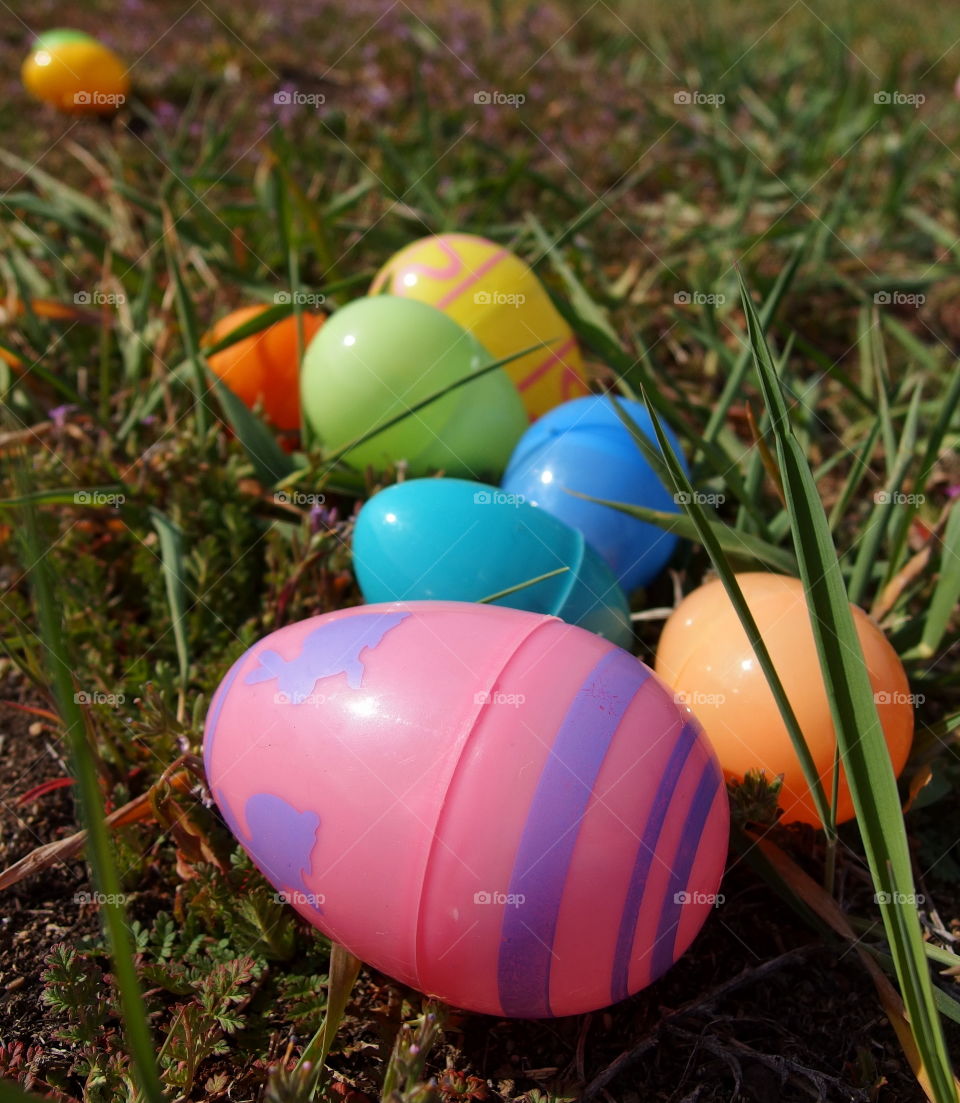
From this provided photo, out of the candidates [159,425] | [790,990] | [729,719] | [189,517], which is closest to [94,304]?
[159,425]

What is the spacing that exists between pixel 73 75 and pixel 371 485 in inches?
102

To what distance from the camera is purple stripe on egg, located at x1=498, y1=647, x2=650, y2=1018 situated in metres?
1.16

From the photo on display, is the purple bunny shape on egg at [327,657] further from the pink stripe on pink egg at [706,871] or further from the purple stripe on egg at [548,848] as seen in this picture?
the pink stripe on pink egg at [706,871]

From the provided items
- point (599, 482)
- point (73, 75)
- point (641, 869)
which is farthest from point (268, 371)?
point (73, 75)

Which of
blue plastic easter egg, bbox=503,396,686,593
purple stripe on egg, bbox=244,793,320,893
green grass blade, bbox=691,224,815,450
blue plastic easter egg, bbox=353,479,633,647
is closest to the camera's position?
purple stripe on egg, bbox=244,793,320,893

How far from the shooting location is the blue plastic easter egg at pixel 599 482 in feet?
5.89

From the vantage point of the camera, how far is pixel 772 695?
1.41 metres

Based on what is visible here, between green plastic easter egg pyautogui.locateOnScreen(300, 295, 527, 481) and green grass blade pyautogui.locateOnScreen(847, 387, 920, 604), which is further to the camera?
green plastic easter egg pyautogui.locateOnScreen(300, 295, 527, 481)

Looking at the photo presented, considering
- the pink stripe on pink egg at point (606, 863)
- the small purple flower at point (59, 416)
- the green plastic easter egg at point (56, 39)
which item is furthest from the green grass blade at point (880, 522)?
the green plastic easter egg at point (56, 39)

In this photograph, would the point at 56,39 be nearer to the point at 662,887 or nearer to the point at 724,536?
the point at 724,536

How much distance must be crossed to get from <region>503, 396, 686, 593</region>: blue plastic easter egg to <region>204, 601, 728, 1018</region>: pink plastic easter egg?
51cm

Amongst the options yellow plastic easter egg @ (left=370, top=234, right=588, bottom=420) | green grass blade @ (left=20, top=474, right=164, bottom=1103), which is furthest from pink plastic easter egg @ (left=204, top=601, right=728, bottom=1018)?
yellow plastic easter egg @ (left=370, top=234, right=588, bottom=420)

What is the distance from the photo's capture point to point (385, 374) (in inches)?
74.0

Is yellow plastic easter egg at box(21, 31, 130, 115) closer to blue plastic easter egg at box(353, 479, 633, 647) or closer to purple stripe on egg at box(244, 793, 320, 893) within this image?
blue plastic easter egg at box(353, 479, 633, 647)
